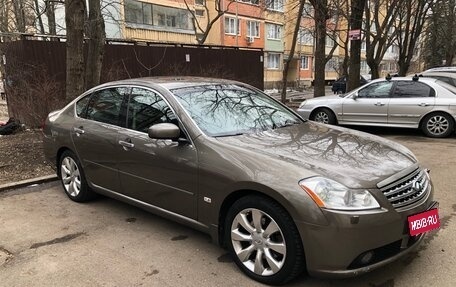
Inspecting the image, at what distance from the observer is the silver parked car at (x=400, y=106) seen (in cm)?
952

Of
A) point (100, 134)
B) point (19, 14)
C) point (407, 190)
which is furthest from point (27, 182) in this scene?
point (19, 14)

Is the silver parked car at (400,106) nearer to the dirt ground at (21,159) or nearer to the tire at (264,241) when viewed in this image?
the dirt ground at (21,159)

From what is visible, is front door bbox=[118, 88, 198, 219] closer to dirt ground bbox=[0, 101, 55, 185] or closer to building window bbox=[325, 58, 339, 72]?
dirt ground bbox=[0, 101, 55, 185]

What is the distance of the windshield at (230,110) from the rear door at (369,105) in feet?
19.5

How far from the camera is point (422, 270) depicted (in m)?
3.51

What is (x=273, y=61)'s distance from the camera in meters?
43.9

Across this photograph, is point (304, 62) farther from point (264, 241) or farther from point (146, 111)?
point (264, 241)

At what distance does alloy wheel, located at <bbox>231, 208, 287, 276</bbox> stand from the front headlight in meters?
0.39

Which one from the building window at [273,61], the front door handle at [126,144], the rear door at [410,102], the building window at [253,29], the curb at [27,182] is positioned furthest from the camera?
the building window at [273,61]

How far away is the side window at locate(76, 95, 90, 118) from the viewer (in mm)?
5301

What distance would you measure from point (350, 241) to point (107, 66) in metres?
12.0

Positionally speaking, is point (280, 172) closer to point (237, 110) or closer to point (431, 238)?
point (237, 110)

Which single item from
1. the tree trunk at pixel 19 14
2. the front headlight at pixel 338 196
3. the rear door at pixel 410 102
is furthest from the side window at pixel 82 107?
the tree trunk at pixel 19 14

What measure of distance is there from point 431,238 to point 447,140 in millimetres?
5970
